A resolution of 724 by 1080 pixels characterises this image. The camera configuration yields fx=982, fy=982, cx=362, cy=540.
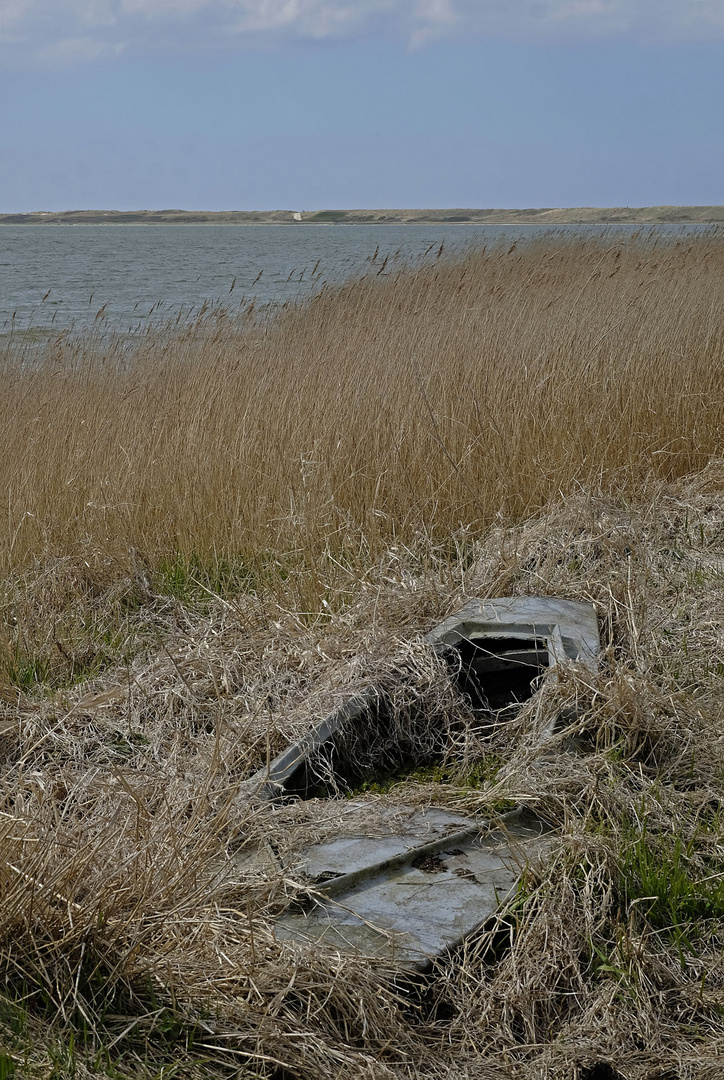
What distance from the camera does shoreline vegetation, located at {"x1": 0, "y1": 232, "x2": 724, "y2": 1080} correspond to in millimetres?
2033

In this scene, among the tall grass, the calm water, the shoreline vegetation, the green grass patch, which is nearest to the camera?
the shoreline vegetation

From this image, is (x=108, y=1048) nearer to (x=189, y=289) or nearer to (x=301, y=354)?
(x=301, y=354)

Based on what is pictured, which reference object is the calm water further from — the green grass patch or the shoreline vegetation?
the green grass patch

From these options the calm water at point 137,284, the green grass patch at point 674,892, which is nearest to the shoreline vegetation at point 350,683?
the green grass patch at point 674,892

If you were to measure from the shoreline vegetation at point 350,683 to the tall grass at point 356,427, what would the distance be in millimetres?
30

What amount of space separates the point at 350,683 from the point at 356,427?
2711 millimetres

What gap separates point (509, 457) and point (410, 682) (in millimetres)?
2534

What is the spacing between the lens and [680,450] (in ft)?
20.5

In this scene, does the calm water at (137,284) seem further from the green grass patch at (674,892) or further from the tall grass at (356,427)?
the green grass patch at (674,892)

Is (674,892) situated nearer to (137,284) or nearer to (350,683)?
(350,683)

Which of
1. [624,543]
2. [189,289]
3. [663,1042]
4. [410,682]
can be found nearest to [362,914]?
→ [663,1042]

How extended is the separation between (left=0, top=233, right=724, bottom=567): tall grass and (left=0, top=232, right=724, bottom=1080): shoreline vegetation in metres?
0.03

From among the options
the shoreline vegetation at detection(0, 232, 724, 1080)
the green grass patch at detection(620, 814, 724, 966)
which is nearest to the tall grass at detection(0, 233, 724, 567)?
the shoreline vegetation at detection(0, 232, 724, 1080)

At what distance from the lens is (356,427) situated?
230 inches
